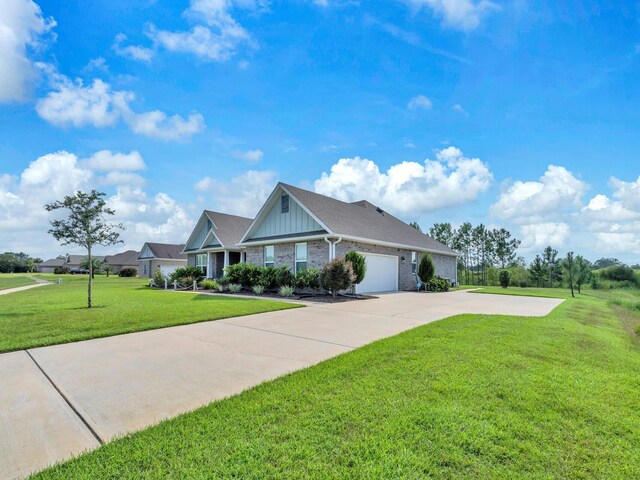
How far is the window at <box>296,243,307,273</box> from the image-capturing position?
57.2 ft

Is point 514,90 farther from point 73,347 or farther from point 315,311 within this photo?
point 73,347

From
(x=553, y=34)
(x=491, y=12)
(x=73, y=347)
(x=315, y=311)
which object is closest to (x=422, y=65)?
(x=491, y=12)

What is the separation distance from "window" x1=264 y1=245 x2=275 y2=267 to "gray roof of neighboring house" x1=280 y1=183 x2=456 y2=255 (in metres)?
3.87

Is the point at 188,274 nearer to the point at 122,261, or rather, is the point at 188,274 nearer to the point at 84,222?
the point at 84,222

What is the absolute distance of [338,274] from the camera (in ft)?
46.8

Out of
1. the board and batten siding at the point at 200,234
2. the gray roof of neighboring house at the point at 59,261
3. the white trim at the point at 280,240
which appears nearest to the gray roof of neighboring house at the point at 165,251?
the board and batten siding at the point at 200,234

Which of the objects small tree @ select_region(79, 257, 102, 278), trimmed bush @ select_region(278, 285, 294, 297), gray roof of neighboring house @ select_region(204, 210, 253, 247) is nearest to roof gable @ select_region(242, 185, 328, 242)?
trimmed bush @ select_region(278, 285, 294, 297)

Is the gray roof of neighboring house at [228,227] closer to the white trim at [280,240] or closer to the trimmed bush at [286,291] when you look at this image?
the white trim at [280,240]

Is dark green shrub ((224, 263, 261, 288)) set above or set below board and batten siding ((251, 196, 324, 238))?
below

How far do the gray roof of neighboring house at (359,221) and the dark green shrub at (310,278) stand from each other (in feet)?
7.15

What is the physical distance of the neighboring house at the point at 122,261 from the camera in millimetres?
61406

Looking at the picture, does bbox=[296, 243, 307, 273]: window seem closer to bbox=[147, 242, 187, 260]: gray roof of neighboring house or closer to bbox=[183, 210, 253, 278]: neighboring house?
bbox=[183, 210, 253, 278]: neighboring house

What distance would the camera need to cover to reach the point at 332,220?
16.9m

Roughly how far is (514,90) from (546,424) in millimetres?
13092
